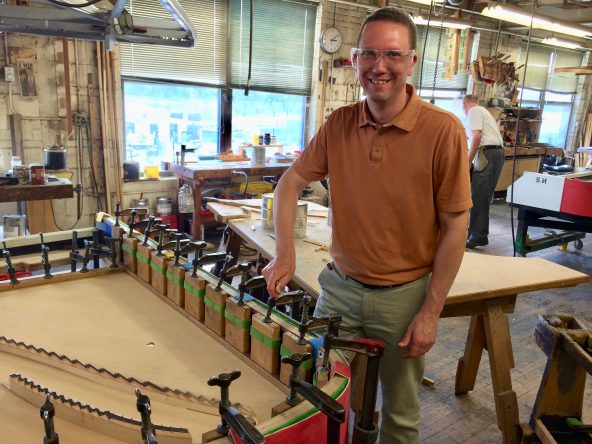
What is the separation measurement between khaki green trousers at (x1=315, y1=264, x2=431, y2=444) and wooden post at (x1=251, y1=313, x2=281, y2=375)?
0.28m

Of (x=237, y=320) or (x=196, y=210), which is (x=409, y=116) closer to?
(x=237, y=320)

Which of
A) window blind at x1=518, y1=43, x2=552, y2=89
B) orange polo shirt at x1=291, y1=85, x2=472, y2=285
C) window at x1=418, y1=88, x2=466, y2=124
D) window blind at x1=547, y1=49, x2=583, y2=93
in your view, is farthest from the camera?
window blind at x1=547, y1=49, x2=583, y2=93

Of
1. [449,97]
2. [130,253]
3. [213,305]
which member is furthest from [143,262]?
[449,97]

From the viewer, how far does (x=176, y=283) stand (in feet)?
5.47

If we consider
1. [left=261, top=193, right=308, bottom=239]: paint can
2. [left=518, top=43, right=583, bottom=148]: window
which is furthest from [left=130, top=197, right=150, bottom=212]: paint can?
[left=518, top=43, right=583, bottom=148]: window

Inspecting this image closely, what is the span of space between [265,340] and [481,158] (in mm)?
4093

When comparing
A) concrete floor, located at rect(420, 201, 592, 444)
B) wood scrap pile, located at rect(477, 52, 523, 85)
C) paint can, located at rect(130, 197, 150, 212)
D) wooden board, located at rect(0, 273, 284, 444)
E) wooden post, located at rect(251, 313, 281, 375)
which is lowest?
concrete floor, located at rect(420, 201, 592, 444)

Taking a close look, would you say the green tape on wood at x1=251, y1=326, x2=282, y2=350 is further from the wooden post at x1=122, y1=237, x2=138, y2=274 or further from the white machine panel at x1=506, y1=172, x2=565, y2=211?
the white machine panel at x1=506, y1=172, x2=565, y2=211

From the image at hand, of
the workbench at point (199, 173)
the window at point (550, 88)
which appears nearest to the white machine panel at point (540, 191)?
the workbench at point (199, 173)

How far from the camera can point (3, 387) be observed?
127cm

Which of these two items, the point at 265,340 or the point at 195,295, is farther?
the point at 195,295

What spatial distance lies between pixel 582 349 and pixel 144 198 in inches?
171

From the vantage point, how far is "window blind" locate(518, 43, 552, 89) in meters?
8.71

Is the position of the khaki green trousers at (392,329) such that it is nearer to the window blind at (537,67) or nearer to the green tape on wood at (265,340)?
the green tape on wood at (265,340)
